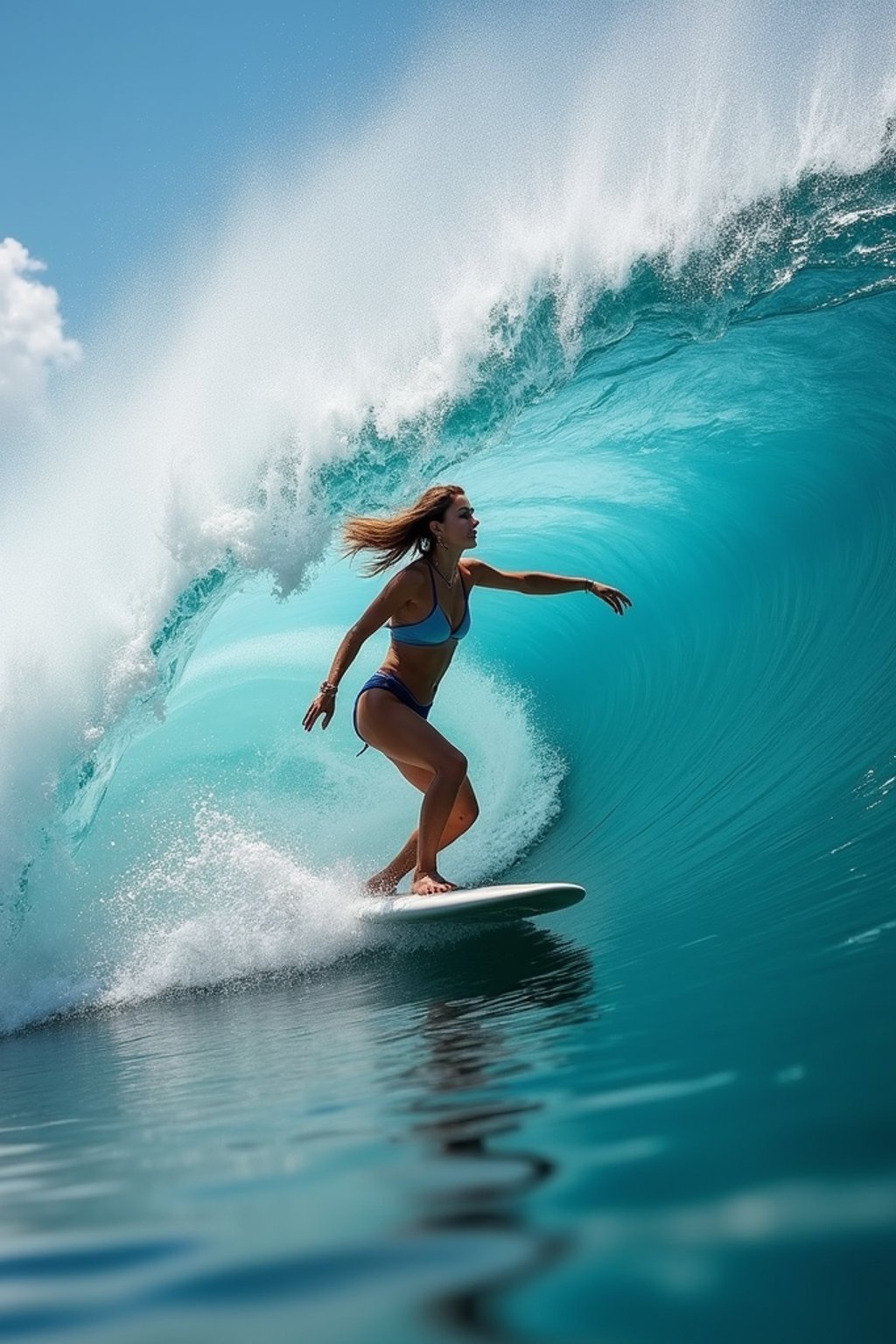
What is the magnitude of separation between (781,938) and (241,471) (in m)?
5.32

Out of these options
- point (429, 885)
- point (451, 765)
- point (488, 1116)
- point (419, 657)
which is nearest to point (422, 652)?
point (419, 657)

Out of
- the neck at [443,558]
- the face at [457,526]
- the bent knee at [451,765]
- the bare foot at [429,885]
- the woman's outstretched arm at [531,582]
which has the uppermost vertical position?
the face at [457,526]

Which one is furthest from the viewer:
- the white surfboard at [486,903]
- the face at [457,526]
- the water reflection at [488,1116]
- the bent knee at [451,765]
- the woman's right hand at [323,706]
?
the face at [457,526]

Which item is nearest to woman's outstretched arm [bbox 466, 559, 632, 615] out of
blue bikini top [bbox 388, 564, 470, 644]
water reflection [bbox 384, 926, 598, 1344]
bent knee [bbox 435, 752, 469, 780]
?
blue bikini top [bbox 388, 564, 470, 644]

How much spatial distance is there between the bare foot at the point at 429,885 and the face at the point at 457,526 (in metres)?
1.38

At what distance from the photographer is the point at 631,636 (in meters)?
8.88

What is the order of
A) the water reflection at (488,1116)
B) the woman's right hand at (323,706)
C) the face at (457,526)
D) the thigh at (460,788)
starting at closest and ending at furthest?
the water reflection at (488,1116) < the woman's right hand at (323,706) < the face at (457,526) < the thigh at (460,788)

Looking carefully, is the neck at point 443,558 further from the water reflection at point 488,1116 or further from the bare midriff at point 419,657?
the water reflection at point 488,1116

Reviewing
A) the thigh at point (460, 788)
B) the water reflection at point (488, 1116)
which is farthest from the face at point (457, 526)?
the water reflection at point (488, 1116)

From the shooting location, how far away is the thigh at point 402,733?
4.53 metres

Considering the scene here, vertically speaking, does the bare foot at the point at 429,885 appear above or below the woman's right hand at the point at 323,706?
below

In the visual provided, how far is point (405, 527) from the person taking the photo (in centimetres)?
468

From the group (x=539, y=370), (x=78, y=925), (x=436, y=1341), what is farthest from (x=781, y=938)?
(x=539, y=370)

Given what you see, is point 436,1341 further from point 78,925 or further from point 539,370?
point 539,370
